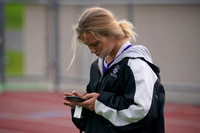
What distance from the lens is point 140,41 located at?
998cm

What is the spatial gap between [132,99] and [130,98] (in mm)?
16

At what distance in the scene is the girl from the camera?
231 centimetres

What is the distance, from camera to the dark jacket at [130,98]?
2.29 m

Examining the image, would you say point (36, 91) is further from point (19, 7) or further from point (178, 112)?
point (178, 112)

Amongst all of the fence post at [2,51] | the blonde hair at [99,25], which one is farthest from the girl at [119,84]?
the fence post at [2,51]

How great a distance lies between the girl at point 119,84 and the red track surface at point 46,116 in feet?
13.8

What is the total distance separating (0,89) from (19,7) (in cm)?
273

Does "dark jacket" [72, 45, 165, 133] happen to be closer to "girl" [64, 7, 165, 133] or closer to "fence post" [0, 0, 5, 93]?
"girl" [64, 7, 165, 133]

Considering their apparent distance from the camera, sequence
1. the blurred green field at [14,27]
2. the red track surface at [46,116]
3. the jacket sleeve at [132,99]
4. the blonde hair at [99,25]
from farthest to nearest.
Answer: the blurred green field at [14,27] < the red track surface at [46,116] < the blonde hair at [99,25] < the jacket sleeve at [132,99]

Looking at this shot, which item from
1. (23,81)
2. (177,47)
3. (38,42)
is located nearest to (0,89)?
(23,81)

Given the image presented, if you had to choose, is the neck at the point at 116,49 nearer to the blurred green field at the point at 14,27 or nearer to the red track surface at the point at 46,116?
the red track surface at the point at 46,116

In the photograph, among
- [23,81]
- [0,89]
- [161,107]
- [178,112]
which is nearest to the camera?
[161,107]

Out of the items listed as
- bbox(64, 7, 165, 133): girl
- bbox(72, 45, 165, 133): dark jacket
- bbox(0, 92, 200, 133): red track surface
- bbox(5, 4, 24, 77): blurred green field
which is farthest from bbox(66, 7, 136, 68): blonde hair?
bbox(5, 4, 24, 77): blurred green field

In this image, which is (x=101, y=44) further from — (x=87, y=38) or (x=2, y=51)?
(x=2, y=51)
